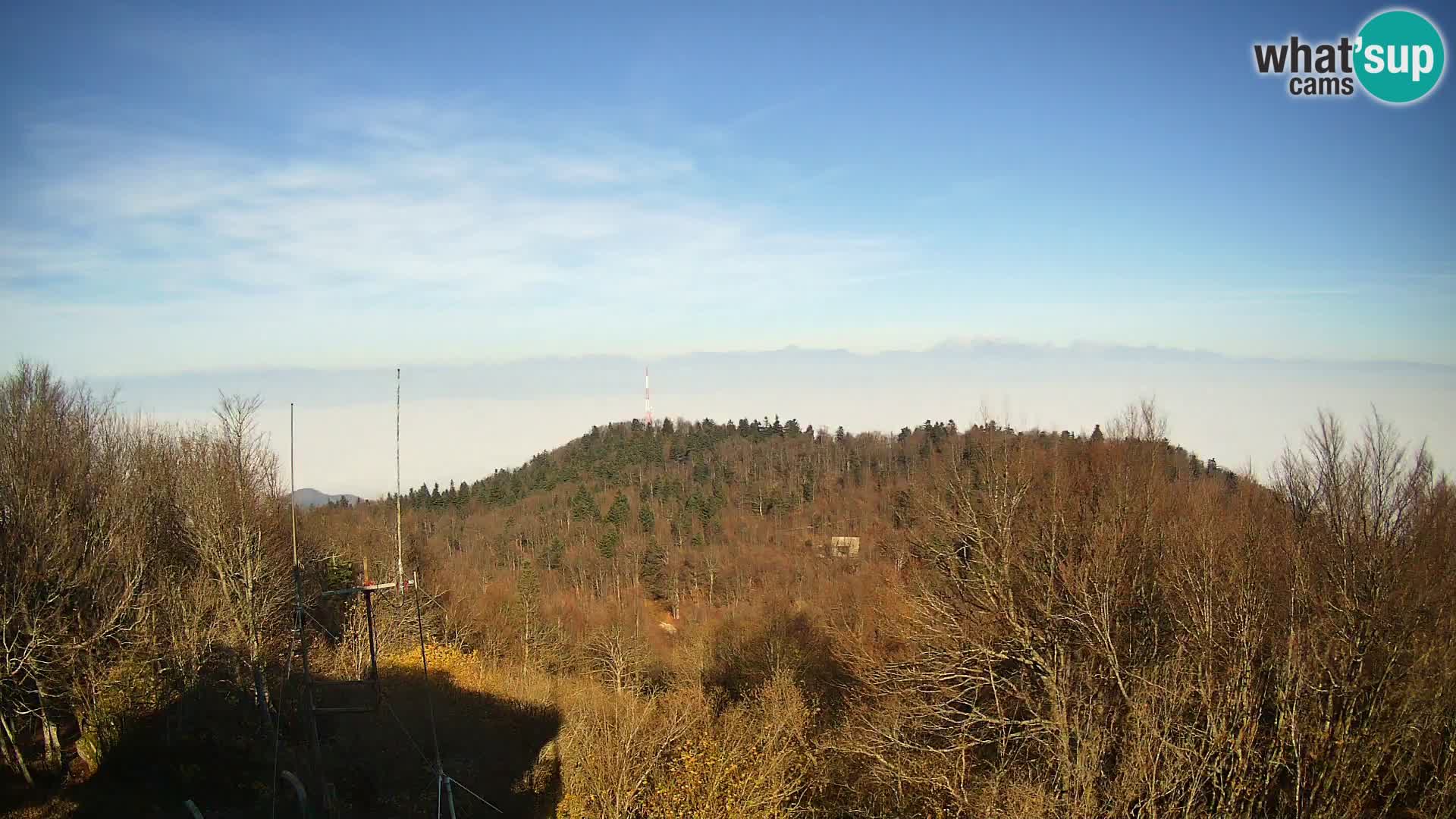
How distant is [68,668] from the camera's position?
21.3 metres

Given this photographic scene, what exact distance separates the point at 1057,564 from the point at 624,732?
12.5m

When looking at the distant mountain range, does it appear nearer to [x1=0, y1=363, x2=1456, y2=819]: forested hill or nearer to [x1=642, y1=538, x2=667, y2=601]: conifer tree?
[x1=0, y1=363, x2=1456, y2=819]: forested hill

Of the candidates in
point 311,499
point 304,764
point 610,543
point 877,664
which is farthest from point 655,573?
point 304,764

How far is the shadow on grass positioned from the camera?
64.5ft

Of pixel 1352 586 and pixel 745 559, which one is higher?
pixel 1352 586

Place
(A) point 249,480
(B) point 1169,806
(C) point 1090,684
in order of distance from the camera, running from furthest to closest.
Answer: (A) point 249,480
(C) point 1090,684
(B) point 1169,806

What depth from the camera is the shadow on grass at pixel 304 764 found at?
19.7 m

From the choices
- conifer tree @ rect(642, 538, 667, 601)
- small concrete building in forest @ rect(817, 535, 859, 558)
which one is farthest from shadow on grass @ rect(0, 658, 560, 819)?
conifer tree @ rect(642, 538, 667, 601)

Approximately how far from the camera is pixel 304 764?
21969mm

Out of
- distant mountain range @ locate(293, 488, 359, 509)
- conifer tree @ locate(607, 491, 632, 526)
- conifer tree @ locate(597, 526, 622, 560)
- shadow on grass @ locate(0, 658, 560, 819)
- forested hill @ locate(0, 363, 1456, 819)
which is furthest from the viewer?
conifer tree @ locate(607, 491, 632, 526)

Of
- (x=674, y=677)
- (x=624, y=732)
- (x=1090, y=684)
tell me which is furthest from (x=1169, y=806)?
(x=674, y=677)

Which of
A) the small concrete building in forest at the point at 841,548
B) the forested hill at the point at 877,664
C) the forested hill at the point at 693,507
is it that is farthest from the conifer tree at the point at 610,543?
the forested hill at the point at 877,664

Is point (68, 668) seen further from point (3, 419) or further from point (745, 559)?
point (745, 559)

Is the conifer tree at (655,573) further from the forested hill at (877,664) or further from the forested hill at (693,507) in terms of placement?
the forested hill at (877,664)
